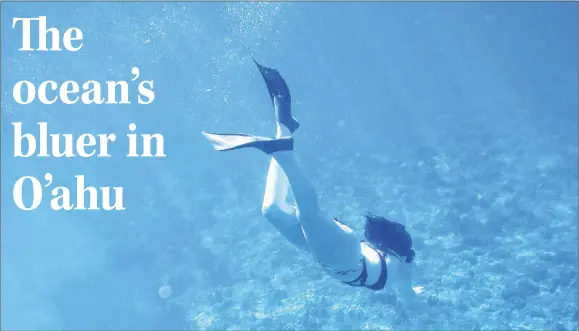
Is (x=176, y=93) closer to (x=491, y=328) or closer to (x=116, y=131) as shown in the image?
A: (x=116, y=131)

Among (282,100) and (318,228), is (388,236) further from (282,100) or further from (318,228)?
(282,100)

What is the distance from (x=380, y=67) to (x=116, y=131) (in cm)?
1971

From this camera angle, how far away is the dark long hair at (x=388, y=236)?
5.21 m

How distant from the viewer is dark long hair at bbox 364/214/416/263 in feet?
17.1

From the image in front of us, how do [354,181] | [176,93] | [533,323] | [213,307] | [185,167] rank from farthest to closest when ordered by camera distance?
[176,93] < [185,167] < [354,181] < [213,307] < [533,323]

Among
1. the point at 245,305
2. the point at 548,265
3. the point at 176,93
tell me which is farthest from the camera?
the point at 176,93

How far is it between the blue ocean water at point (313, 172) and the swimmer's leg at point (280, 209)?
6902 mm

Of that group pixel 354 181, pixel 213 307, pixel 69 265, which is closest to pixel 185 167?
pixel 69 265

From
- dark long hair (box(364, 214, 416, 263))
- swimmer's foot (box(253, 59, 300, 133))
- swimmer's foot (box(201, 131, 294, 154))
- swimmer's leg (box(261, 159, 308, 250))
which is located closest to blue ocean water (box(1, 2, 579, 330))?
dark long hair (box(364, 214, 416, 263))

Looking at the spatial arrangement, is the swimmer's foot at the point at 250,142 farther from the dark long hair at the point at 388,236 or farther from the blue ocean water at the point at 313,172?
the blue ocean water at the point at 313,172

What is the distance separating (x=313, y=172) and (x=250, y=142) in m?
15.4

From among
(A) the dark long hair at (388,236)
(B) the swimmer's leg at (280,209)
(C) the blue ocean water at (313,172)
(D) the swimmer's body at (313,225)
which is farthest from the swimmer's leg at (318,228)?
(C) the blue ocean water at (313,172)

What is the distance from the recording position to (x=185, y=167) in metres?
25.1

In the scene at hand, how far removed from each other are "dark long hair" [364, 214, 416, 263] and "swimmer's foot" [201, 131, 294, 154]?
1.62 metres
